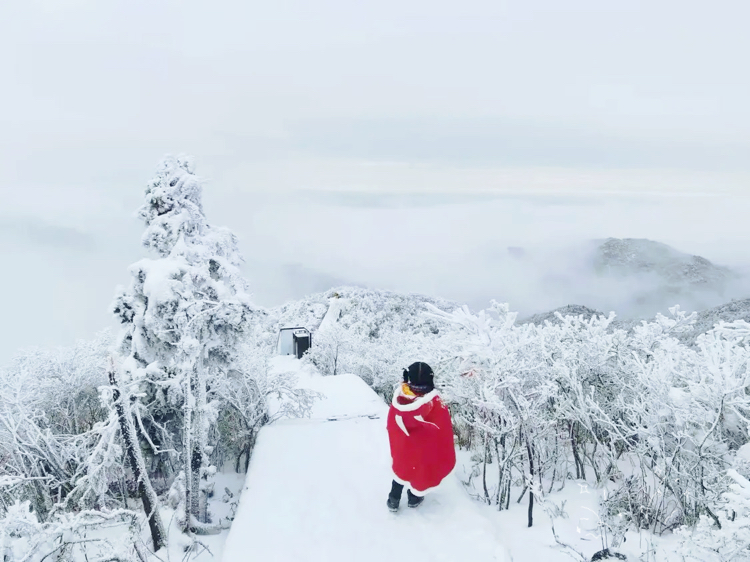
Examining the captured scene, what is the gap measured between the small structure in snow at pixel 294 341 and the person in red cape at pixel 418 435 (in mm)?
18642

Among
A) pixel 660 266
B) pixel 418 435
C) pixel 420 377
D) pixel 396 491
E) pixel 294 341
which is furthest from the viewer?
pixel 660 266

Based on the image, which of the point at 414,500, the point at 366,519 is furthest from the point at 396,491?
the point at 366,519

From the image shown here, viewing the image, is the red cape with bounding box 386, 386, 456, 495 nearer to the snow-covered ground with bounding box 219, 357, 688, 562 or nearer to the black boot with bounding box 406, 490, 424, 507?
the black boot with bounding box 406, 490, 424, 507

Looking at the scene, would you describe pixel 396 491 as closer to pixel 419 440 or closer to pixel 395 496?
pixel 395 496

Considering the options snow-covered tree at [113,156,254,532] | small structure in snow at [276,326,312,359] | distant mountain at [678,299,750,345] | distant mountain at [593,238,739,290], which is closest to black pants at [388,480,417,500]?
snow-covered tree at [113,156,254,532]

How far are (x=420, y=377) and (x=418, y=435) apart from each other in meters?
0.69

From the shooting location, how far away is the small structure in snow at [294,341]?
23797mm

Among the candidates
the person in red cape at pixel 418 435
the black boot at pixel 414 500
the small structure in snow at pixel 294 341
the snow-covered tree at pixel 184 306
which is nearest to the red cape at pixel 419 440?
the person in red cape at pixel 418 435

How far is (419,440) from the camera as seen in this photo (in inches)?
203

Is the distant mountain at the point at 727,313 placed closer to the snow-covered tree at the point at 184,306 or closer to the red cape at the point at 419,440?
the red cape at the point at 419,440

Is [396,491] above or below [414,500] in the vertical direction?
above

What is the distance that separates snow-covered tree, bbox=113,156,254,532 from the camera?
240 inches

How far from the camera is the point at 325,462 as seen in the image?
6918 mm

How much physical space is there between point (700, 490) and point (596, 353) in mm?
3022
